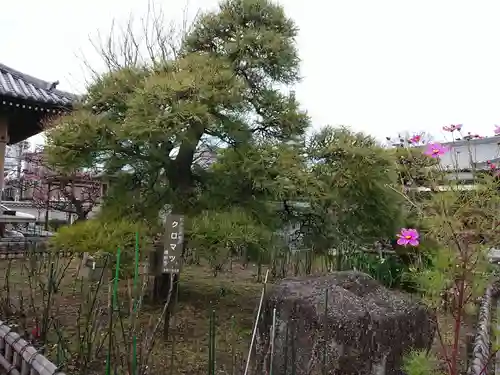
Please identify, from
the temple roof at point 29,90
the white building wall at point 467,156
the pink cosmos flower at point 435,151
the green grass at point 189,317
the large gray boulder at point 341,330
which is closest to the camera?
the pink cosmos flower at point 435,151

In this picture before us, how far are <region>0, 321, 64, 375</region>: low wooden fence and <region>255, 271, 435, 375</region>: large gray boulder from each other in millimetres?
1514

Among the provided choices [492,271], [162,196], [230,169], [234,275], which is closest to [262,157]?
[230,169]

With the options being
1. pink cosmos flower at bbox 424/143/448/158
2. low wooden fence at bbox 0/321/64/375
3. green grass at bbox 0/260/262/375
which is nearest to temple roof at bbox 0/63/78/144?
green grass at bbox 0/260/262/375

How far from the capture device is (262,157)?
4781mm

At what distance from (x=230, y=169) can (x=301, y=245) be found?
1.54m

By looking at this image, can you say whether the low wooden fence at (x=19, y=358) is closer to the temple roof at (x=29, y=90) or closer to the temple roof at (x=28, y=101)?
the temple roof at (x=28, y=101)

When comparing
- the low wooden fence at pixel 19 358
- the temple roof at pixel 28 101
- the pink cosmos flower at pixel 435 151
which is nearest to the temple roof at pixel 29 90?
the temple roof at pixel 28 101

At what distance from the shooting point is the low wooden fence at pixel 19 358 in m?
2.75

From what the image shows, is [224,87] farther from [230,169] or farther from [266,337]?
[266,337]

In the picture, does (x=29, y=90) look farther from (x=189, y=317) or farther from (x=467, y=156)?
(x=467, y=156)

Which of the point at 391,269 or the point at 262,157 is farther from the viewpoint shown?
the point at 391,269

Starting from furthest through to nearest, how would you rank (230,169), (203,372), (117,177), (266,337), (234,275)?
(234,275), (117,177), (230,169), (203,372), (266,337)

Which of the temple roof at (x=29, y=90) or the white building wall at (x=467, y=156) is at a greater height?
the temple roof at (x=29, y=90)

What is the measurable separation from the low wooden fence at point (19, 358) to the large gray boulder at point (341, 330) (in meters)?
1.51
